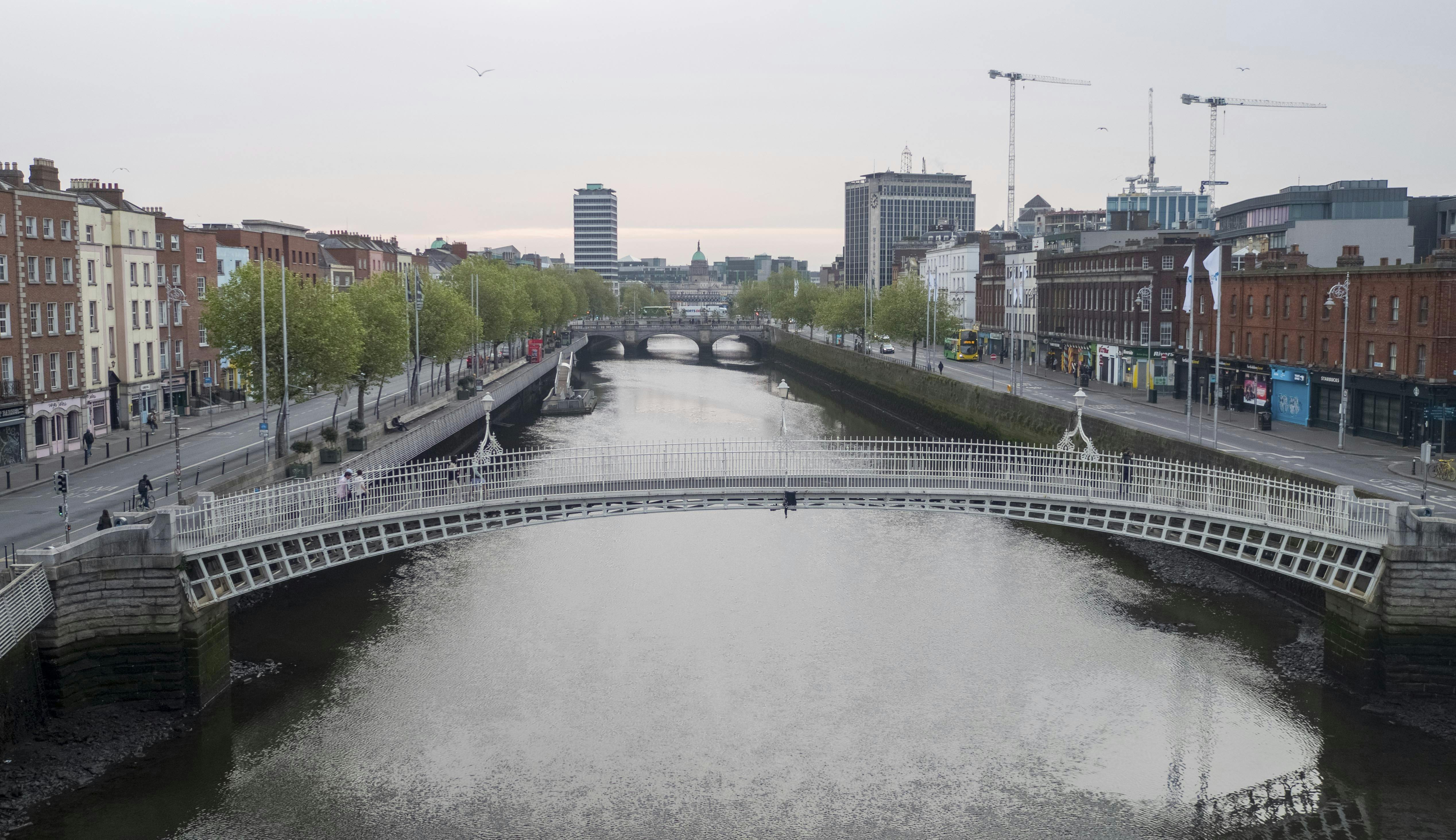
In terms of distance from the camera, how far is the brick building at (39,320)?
51.1 meters

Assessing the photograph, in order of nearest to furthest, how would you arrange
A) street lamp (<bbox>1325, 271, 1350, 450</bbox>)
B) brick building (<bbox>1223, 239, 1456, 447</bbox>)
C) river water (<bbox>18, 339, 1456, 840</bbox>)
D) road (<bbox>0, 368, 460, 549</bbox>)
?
river water (<bbox>18, 339, 1456, 840</bbox>) → road (<bbox>0, 368, 460, 549</bbox>) → brick building (<bbox>1223, 239, 1456, 447</bbox>) → street lamp (<bbox>1325, 271, 1350, 450</bbox>)

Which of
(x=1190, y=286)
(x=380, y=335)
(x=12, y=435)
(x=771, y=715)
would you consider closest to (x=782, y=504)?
(x=771, y=715)

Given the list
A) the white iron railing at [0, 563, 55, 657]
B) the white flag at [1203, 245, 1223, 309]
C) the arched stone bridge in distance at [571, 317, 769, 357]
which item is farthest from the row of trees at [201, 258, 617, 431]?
the arched stone bridge in distance at [571, 317, 769, 357]

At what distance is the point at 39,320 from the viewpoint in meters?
54.0

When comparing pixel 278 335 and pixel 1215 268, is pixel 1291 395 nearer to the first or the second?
pixel 1215 268

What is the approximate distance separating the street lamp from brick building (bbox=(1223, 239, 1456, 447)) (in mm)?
221

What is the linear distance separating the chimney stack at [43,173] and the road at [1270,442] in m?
50.9

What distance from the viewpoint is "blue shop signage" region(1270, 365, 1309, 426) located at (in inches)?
2350

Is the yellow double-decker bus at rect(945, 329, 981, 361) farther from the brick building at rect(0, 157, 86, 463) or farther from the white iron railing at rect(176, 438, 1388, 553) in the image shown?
the white iron railing at rect(176, 438, 1388, 553)

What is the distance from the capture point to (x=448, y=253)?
192375 mm

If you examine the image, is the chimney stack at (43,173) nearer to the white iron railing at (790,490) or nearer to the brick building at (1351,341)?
the white iron railing at (790,490)

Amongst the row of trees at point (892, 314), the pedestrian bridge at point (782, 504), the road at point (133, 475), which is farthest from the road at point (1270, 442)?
the road at point (133, 475)

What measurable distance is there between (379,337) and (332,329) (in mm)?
8006

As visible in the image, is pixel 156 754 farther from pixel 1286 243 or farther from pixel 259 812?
pixel 1286 243
